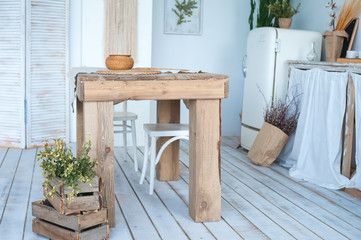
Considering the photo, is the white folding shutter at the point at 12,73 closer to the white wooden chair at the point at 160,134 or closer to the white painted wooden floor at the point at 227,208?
the white painted wooden floor at the point at 227,208

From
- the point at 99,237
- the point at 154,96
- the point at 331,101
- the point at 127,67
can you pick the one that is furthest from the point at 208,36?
the point at 99,237

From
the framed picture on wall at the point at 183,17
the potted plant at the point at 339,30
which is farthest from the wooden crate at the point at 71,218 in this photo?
the framed picture on wall at the point at 183,17

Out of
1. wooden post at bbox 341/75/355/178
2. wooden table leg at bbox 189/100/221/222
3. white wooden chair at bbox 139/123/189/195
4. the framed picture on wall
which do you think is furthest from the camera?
the framed picture on wall

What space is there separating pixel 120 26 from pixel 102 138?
256 cm

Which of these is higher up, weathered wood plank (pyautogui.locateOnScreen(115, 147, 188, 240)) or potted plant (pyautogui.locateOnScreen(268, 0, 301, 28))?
potted plant (pyautogui.locateOnScreen(268, 0, 301, 28))

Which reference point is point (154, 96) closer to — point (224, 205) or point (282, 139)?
point (224, 205)

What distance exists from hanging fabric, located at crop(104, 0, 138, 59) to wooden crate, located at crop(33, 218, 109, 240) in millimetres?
2687

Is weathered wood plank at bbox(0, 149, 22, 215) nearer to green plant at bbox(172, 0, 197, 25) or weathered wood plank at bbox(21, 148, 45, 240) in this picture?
weathered wood plank at bbox(21, 148, 45, 240)

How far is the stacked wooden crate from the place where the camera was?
2279mm

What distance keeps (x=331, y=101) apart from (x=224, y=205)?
4.24 feet

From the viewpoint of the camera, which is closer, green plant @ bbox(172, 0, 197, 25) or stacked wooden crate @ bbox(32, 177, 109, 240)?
stacked wooden crate @ bbox(32, 177, 109, 240)

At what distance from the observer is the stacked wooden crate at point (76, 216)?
7.48ft

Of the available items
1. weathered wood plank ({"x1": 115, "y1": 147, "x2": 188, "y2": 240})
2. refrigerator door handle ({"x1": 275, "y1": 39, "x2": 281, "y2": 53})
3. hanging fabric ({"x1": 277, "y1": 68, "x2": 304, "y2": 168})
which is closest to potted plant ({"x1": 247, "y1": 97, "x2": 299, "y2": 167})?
hanging fabric ({"x1": 277, "y1": 68, "x2": 304, "y2": 168})

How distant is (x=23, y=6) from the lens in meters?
4.44
